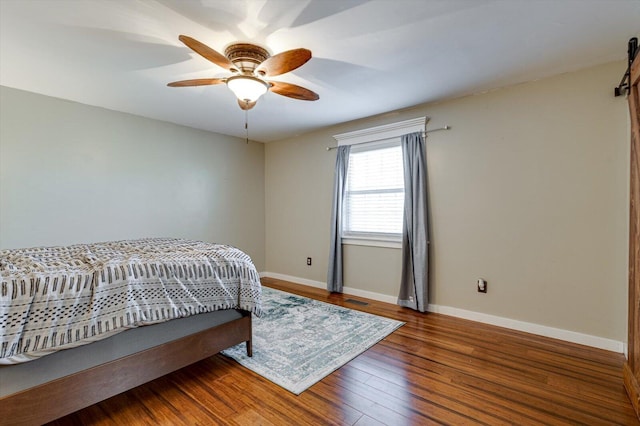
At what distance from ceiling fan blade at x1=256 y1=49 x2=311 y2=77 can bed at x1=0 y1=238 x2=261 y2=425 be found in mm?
1385

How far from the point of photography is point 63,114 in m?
3.11

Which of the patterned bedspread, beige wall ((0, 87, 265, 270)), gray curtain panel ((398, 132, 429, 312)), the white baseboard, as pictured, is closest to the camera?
the patterned bedspread

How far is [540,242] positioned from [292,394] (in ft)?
8.38

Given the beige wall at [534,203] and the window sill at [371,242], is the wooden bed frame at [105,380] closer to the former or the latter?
the window sill at [371,242]

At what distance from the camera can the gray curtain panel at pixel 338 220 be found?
3992 mm

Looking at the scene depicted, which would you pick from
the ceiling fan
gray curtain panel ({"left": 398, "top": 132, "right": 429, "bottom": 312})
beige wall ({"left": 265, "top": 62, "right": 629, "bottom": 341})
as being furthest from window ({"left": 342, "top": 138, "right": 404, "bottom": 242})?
the ceiling fan

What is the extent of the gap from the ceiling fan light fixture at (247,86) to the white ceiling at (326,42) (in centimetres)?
29

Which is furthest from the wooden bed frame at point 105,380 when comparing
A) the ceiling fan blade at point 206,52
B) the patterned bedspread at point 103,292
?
the ceiling fan blade at point 206,52

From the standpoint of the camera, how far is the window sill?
11.8 feet

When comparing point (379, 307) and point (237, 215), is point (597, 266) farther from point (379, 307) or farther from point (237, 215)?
point (237, 215)

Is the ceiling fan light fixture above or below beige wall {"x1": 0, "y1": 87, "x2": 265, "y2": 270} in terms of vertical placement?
above

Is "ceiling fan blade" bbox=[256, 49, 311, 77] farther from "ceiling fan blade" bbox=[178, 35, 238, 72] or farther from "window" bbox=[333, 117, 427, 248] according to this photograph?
"window" bbox=[333, 117, 427, 248]

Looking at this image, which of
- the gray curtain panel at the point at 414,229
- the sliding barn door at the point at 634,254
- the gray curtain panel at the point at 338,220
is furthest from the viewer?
the gray curtain panel at the point at 338,220

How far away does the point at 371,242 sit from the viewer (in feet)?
12.5
